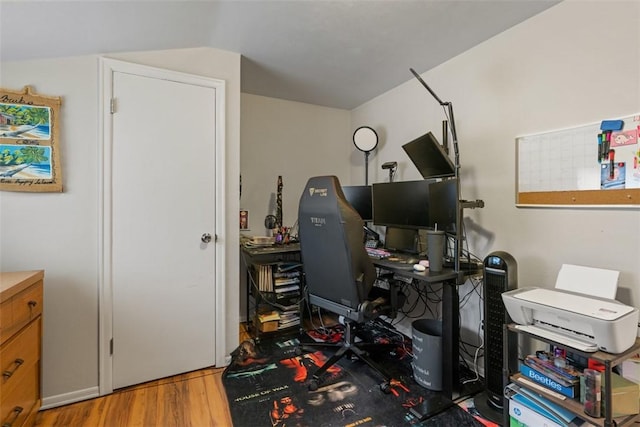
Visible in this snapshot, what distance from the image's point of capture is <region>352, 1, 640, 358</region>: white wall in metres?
1.43

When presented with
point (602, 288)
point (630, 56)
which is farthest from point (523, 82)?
point (602, 288)

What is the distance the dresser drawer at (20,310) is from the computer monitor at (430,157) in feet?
7.76

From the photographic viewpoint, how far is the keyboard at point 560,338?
1176mm

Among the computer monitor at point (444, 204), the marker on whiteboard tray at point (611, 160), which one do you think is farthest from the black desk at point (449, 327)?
the marker on whiteboard tray at point (611, 160)

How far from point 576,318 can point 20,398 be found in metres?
2.44

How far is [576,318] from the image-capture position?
1.19 meters

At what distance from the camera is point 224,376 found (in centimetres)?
207

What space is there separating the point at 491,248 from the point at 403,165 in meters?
1.12

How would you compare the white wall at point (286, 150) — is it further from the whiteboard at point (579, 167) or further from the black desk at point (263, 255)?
the whiteboard at point (579, 167)

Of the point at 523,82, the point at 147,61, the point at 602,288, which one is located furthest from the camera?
the point at 147,61

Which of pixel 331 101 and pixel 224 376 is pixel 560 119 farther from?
pixel 224 376

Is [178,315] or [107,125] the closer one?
[107,125]

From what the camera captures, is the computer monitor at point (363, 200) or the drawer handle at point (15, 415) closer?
the drawer handle at point (15, 415)

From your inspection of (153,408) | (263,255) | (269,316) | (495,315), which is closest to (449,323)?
(495,315)
